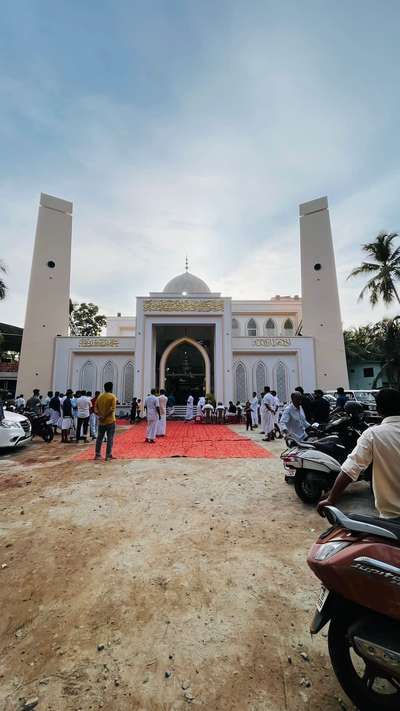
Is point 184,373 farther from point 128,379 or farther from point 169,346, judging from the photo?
point 128,379

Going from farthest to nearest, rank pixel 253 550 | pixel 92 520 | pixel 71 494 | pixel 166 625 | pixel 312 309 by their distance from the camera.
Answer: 1. pixel 312 309
2. pixel 71 494
3. pixel 92 520
4. pixel 253 550
5. pixel 166 625

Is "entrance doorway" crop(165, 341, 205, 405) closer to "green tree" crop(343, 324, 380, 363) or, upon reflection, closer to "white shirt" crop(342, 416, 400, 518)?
"green tree" crop(343, 324, 380, 363)

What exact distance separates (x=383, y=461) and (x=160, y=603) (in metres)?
1.71

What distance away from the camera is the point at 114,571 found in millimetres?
2436

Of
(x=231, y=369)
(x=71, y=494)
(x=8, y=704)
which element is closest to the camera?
(x=8, y=704)

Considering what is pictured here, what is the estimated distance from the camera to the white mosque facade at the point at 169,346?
54.4 ft

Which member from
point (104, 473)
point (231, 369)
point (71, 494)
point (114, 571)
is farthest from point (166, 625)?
point (231, 369)

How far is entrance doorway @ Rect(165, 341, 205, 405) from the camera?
20.6 m

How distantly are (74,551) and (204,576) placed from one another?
1.20 metres

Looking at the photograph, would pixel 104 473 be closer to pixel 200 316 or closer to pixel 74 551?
pixel 74 551

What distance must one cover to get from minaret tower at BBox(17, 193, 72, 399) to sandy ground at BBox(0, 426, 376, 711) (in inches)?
554

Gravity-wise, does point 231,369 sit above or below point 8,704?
above

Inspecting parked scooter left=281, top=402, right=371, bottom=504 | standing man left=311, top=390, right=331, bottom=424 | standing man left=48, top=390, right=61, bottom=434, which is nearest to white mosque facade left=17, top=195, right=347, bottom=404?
standing man left=48, top=390, right=61, bottom=434

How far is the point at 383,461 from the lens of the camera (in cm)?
171
